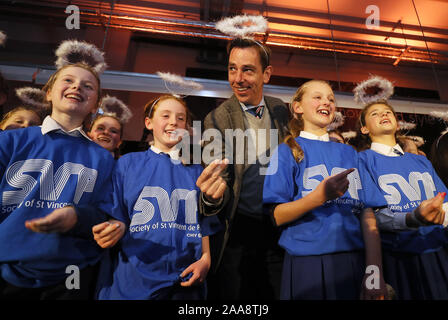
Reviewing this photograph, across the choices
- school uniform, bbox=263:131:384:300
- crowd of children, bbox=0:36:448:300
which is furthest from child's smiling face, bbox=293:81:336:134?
school uniform, bbox=263:131:384:300

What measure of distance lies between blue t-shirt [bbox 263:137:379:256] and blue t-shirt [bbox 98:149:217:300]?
1.06 feet

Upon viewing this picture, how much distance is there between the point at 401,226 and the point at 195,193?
2.83ft

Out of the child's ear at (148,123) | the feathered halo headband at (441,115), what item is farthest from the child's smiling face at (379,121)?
the child's ear at (148,123)

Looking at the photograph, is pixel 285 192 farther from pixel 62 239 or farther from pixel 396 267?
pixel 62 239

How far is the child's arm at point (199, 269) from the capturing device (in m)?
0.88

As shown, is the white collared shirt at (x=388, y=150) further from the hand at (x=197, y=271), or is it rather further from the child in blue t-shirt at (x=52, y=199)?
the child in blue t-shirt at (x=52, y=199)

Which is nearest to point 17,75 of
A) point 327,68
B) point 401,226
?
point 401,226

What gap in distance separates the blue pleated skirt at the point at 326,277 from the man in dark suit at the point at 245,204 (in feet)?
0.63

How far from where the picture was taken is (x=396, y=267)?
3.45 ft

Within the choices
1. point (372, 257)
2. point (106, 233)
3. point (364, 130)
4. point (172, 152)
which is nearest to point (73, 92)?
point (172, 152)

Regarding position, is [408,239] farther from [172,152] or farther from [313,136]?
[172,152]

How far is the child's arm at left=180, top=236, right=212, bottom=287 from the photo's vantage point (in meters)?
0.88

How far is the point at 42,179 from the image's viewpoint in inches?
33.9
